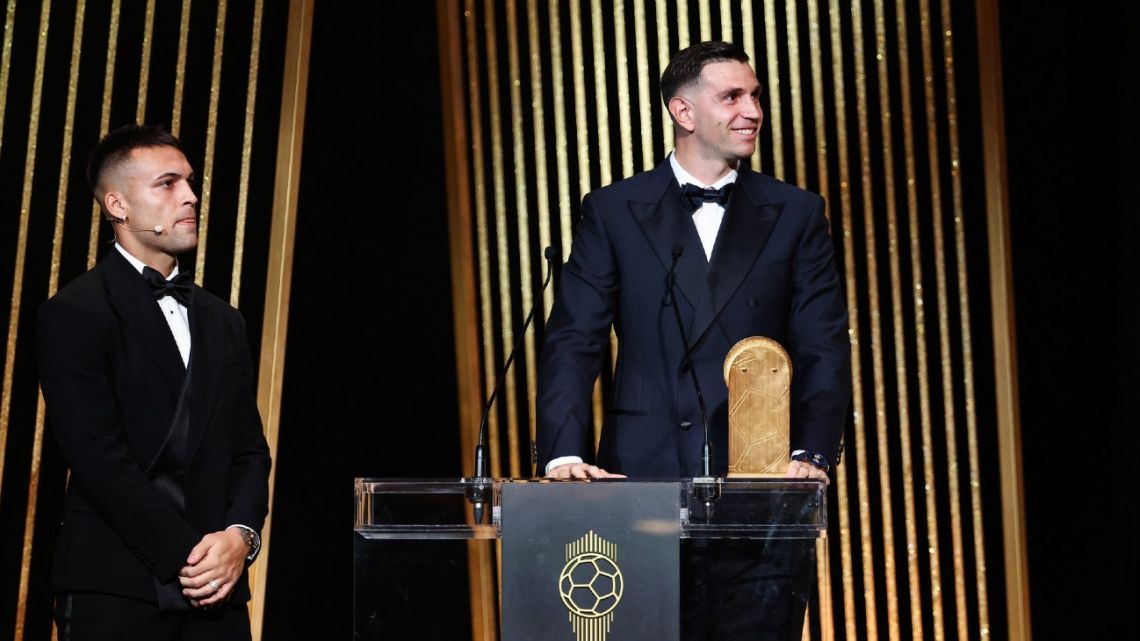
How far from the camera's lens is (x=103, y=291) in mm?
2973

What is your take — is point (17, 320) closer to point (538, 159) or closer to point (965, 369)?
point (538, 159)

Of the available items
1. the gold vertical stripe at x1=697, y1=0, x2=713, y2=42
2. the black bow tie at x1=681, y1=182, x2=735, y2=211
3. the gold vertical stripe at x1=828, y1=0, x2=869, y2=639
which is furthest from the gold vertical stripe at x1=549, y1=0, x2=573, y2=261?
the black bow tie at x1=681, y1=182, x2=735, y2=211

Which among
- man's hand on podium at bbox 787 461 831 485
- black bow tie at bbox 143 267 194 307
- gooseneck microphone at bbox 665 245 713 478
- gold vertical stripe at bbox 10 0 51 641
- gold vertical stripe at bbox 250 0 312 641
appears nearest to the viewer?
gooseneck microphone at bbox 665 245 713 478

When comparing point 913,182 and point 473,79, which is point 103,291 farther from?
point 913,182

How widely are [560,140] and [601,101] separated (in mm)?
169

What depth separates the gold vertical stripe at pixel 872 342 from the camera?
422 cm

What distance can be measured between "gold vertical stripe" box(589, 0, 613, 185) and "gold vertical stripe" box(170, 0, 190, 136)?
1.17m

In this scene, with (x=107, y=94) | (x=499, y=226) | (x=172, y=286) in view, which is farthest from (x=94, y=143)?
(x=172, y=286)

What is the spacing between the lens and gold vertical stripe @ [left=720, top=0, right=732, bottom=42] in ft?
14.4

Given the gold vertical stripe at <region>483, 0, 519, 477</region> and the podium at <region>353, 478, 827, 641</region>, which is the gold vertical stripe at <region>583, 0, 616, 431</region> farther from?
the podium at <region>353, 478, 827, 641</region>

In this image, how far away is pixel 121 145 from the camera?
321 cm

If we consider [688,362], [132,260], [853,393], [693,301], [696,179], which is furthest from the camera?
[853,393]

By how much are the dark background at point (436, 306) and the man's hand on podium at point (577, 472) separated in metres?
1.48

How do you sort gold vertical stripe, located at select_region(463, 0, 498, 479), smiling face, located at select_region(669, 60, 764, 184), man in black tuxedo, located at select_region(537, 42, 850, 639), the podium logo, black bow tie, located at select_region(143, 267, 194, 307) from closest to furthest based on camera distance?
the podium logo → man in black tuxedo, located at select_region(537, 42, 850, 639) → black bow tie, located at select_region(143, 267, 194, 307) → smiling face, located at select_region(669, 60, 764, 184) → gold vertical stripe, located at select_region(463, 0, 498, 479)
